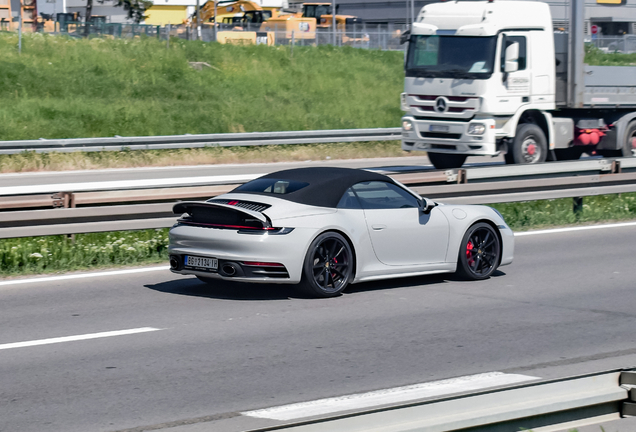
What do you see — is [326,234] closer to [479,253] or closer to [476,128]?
[479,253]

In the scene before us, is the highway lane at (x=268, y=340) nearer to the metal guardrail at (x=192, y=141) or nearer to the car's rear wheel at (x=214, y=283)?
the car's rear wheel at (x=214, y=283)

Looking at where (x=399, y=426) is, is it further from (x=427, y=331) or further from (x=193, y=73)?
(x=193, y=73)

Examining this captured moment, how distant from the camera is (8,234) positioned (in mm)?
10336

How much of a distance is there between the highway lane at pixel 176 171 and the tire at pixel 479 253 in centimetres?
1192

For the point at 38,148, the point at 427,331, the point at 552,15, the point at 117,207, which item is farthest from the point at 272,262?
the point at 38,148

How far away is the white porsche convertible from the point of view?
8.77 meters

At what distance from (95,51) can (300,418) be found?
1422 inches

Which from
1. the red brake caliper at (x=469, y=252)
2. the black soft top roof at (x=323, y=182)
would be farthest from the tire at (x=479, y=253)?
the black soft top roof at (x=323, y=182)

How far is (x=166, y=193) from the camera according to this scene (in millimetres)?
11703

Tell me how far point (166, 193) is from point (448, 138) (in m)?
10.2

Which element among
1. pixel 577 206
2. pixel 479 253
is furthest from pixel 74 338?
pixel 577 206

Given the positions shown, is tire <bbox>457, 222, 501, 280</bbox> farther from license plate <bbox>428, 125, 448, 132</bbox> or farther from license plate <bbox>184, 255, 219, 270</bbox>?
license plate <bbox>428, 125, 448, 132</bbox>

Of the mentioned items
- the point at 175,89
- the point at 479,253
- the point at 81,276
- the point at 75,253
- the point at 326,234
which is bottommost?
the point at 81,276

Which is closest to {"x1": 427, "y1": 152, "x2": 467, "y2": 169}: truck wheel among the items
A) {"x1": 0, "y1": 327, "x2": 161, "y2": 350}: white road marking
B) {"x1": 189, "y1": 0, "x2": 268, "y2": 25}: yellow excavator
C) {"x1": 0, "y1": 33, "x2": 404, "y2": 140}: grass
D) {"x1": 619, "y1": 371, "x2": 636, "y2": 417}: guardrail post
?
{"x1": 0, "y1": 33, "x2": 404, "y2": 140}: grass
